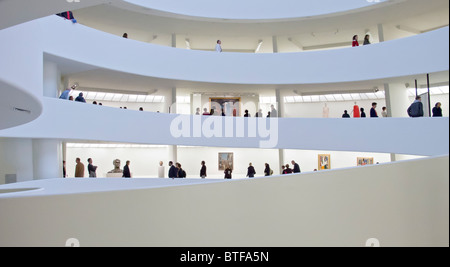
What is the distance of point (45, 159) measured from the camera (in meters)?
15.9

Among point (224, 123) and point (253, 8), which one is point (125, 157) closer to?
point (224, 123)

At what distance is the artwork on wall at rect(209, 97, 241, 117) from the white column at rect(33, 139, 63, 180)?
1102 cm

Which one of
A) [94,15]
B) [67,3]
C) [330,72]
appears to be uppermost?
[94,15]

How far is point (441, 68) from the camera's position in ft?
10.4

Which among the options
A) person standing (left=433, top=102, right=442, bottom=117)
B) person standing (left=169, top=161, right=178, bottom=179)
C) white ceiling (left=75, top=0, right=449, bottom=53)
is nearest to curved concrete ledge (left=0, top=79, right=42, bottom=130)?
person standing (left=433, top=102, right=442, bottom=117)

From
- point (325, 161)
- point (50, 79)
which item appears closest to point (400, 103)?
point (50, 79)

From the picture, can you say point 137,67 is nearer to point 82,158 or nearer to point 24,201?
point 82,158

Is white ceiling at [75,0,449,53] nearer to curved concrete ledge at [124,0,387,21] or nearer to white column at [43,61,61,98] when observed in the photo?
curved concrete ledge at [124,0,387,21]

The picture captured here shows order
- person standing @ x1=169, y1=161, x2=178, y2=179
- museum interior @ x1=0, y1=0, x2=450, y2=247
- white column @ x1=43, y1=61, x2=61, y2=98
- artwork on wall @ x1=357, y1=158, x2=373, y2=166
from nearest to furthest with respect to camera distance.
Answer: museum interior @ x1=0, y1=0, x2=450, y2=247, white column @ x1=43, y1=61, x2=61, y2=98, person standing @ x1=169, y1=161, x2=178, y2=179, artwork on wall @ x1=357, y1=158, x2=373, y2=166

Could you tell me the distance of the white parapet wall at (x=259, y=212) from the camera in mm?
3002

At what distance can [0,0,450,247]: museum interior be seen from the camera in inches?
144
